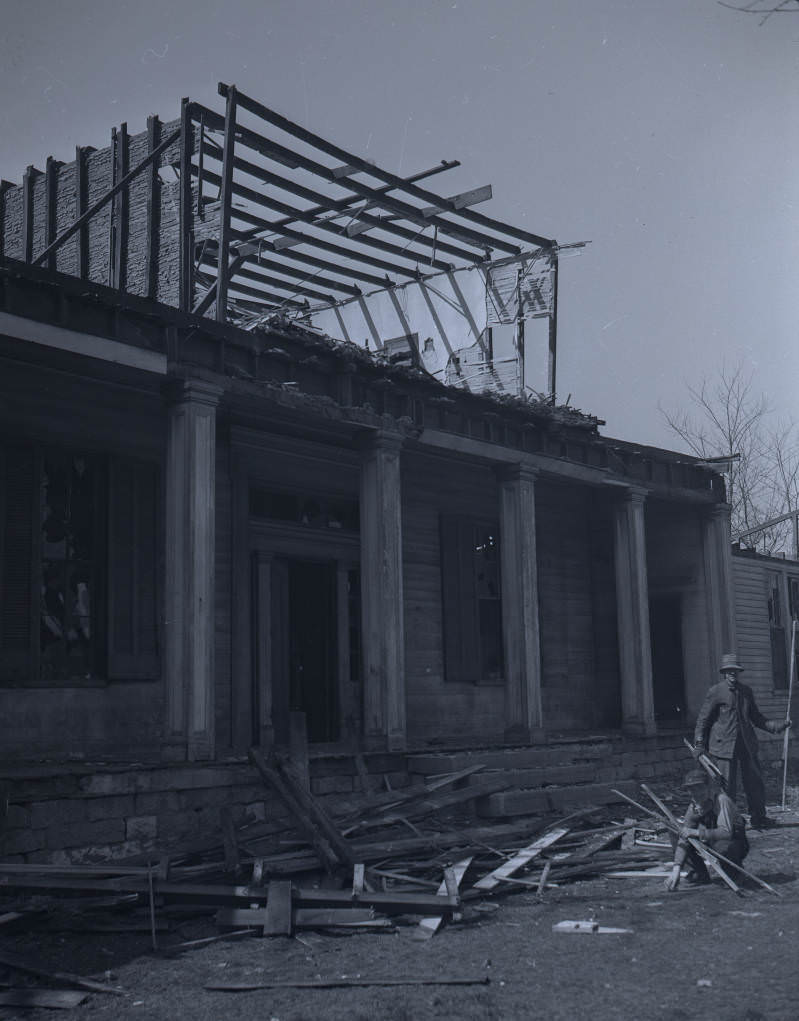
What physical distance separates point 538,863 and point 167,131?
10.2 meters

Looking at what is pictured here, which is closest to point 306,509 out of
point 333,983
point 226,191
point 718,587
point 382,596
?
point 382,596

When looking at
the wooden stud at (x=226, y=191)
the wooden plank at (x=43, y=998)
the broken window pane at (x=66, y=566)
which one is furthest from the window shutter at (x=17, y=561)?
the wooden plank at (x=43, y=998)

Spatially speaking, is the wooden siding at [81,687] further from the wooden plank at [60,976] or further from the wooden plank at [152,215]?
the wooden plank at [60,976]

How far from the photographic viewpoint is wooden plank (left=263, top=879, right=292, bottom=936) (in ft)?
26.0

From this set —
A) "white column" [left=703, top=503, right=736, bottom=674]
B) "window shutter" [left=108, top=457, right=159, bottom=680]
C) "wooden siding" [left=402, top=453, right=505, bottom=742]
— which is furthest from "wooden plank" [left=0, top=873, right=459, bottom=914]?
"white column" [left=703, top=503, right=736, bottom=674]

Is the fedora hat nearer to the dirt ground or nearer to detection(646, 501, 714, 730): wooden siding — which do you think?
the dirt ground

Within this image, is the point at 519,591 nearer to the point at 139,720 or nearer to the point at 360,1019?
the point at 139,720

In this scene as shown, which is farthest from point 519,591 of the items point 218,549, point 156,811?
point 156,811

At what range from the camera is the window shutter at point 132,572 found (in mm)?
11852

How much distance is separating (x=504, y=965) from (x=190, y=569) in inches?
196

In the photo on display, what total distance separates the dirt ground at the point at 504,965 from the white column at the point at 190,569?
2473 mm

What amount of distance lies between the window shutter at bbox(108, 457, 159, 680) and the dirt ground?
13.6 ft

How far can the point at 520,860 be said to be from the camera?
9.90 metres

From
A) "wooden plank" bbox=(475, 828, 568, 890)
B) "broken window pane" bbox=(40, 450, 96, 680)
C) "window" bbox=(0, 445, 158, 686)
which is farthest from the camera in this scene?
"broken window pane" bbox=(40, 450, 96, 680)
